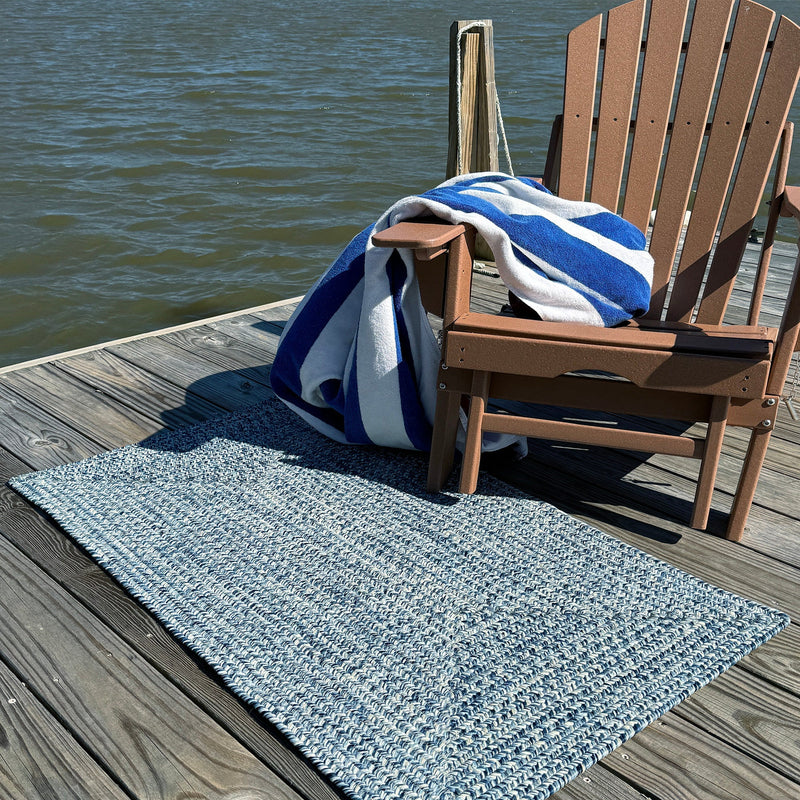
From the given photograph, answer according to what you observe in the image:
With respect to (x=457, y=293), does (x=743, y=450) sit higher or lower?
lower

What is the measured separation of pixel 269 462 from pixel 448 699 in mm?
862

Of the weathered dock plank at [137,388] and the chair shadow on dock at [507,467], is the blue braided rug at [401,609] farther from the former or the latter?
the weathered dock plank at [137,388]

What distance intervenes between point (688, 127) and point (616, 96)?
202 mm

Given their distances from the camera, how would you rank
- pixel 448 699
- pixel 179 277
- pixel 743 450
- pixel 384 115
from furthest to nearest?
pixel 384 115 → pixel 179 277 → pixel 743 450 → pixel 448 699

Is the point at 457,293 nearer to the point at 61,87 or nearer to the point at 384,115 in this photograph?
the point at 384,115

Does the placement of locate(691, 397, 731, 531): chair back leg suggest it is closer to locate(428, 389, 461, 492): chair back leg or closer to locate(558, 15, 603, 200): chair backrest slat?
locate(428, 389, 461, 492): chair back leg

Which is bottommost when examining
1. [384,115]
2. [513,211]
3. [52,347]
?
[52,347]

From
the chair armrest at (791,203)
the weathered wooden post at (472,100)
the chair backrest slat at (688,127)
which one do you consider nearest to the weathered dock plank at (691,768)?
the chair armrest at (791,203)

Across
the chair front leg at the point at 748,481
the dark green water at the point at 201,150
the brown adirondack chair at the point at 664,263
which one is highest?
the brown adirondack chair at the point at 664,263

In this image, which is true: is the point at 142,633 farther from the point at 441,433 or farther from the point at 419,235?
the point at 419,235

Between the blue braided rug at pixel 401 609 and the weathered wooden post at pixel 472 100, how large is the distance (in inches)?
63.1

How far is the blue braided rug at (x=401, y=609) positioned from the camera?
50.5 inches

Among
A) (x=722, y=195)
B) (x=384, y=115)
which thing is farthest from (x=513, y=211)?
(x=384, y=115)

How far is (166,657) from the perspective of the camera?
4.79ft
